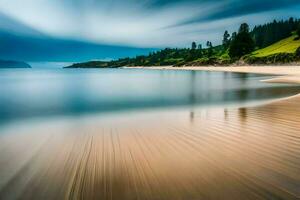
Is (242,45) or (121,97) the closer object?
(121,97)

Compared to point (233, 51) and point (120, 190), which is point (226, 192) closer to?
point (120, 190)

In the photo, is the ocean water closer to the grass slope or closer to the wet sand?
the wet sand

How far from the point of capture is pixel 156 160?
781 cm

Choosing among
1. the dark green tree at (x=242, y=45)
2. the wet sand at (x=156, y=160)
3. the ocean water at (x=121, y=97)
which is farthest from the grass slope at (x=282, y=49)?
the wet sand at (x=156, y=160)

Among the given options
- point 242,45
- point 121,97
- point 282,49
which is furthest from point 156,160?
point 282,49

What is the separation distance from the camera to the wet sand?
5.90 metres

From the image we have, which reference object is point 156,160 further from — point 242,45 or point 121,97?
point 242,45

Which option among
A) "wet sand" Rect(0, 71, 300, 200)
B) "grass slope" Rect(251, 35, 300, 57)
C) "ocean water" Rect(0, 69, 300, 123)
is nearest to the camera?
"wet sand" Rect(0, 71, 300, 200)

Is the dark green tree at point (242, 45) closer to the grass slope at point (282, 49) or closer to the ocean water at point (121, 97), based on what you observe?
the grass slope at point (282, 49)

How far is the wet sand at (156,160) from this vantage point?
590 centimetres

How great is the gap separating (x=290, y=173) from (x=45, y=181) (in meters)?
5.72

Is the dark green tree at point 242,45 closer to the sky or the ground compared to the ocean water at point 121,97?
closer to the sky

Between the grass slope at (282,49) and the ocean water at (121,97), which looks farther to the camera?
the grass slope at (282,49)

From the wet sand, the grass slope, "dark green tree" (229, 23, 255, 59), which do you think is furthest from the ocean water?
"dark green tree" (229, 23, 255, 59)
